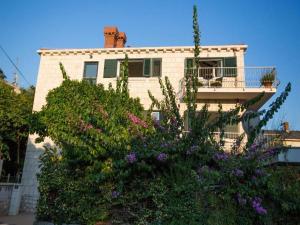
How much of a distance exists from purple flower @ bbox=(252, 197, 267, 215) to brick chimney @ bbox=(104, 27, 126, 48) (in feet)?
52.3

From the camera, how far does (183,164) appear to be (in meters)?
6.68

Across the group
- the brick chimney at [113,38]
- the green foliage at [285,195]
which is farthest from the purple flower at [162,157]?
the brick chimney at [113,38]

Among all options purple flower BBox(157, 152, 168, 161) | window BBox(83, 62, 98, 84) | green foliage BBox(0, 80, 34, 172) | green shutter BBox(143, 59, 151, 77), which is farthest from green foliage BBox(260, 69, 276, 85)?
green foliage BBox(0, 80, 34, 172)

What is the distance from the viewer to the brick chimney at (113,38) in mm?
19891

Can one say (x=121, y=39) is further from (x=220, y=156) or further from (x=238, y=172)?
(x=238, y=172)

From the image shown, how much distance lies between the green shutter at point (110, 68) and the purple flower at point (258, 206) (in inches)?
537

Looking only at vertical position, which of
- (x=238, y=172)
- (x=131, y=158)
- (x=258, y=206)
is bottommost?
(x=258, y=206)

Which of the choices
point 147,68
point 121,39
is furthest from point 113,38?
point 147,68

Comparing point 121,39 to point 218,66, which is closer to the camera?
point 218,66

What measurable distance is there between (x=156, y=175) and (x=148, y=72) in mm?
11700

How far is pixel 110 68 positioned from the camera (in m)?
18.5

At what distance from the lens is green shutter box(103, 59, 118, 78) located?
18.3m

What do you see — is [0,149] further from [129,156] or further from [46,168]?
[129,156]

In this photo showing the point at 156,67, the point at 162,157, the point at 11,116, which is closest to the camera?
the point at 162,157
